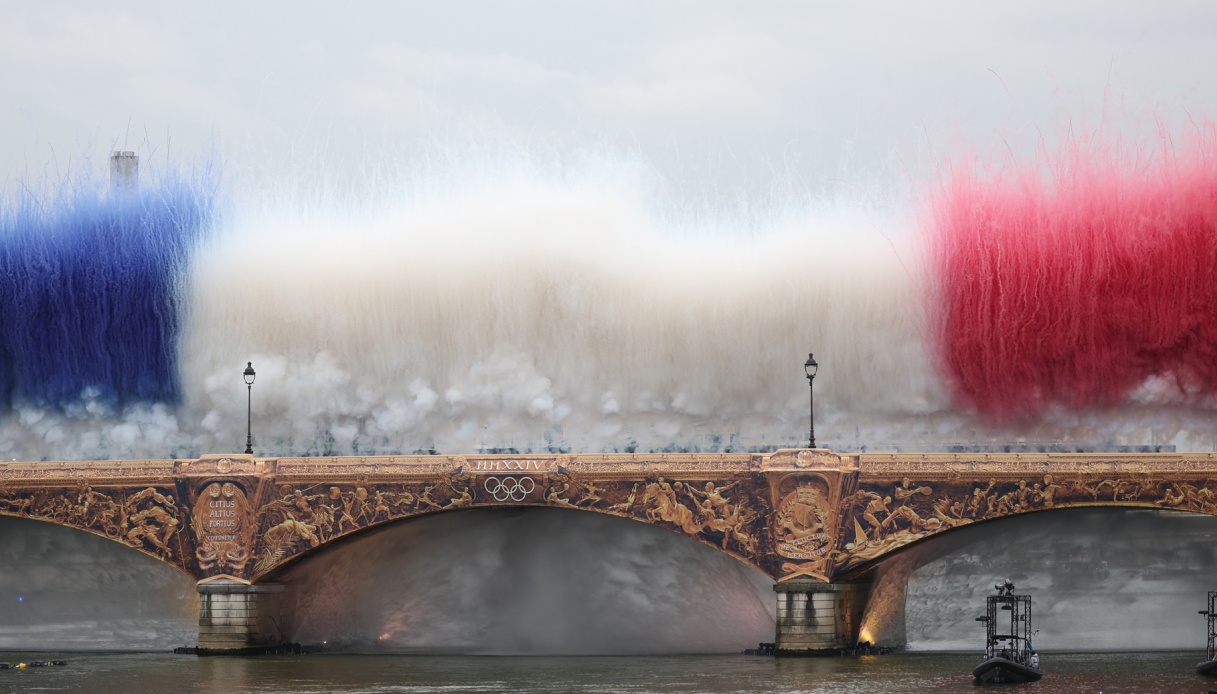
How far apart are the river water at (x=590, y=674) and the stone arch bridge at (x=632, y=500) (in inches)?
81.1

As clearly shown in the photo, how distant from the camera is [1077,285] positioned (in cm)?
5397

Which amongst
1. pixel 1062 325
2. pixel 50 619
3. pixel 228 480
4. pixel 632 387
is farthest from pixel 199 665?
pixel 1062 325

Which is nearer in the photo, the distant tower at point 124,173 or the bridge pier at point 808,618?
the bridge pier at point 808,618

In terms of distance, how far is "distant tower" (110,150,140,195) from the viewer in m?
61.5

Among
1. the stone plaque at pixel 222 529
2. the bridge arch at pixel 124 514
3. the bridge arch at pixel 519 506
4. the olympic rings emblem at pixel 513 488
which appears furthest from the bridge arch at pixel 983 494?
the bridge arch at pixel 124 514

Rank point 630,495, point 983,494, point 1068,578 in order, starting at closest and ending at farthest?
point 983,494
point 630,495
point 1068,578

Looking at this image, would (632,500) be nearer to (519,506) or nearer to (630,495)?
(630,495)

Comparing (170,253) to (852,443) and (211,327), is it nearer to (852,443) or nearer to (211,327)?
(211,327)

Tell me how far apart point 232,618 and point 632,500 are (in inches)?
451

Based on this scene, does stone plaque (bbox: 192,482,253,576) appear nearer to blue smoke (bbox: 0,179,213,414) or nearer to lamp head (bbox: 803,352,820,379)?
blue smoke (bbox: 0,179,213,414)

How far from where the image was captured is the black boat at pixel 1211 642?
4591cm

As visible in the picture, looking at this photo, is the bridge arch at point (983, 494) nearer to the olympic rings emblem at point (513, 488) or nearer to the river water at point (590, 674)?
the river water at point (590, 674)

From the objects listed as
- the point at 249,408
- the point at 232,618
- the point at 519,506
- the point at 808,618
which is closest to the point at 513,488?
the point at 519,506

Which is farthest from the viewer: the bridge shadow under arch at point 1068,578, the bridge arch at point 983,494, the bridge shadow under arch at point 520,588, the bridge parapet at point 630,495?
the bridge shadow under arch at point 520,588
